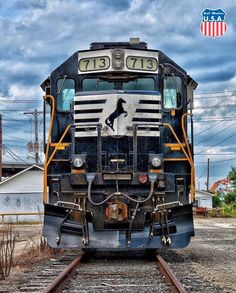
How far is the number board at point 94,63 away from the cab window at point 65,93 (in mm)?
424

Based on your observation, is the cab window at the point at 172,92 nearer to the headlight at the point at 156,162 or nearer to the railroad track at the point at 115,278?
the headlight at the point at 156,162

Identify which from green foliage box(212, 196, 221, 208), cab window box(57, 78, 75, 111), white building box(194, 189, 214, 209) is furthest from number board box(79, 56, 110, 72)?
green foliage box(212, 196, 221, 208)

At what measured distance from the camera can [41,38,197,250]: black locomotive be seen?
1020cm

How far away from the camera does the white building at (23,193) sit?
45.1 meters

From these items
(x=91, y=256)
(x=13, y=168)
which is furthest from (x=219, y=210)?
(x=91, y=256)

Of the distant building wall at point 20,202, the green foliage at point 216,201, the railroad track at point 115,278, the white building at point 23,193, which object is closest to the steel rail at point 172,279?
the railroad track at point 115,278

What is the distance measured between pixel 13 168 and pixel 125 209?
70249mm

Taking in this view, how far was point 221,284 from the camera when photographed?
8.22 meters

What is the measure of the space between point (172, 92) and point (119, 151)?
1.71m

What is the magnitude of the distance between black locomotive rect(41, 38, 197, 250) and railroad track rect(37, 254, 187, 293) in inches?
17.2

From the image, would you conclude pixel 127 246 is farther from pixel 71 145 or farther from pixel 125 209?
pixel 71 145

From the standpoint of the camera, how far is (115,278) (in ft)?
28.2

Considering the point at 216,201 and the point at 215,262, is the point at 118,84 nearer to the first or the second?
the point at 215,262

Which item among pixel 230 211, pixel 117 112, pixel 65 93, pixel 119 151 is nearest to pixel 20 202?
pixel 230 211
